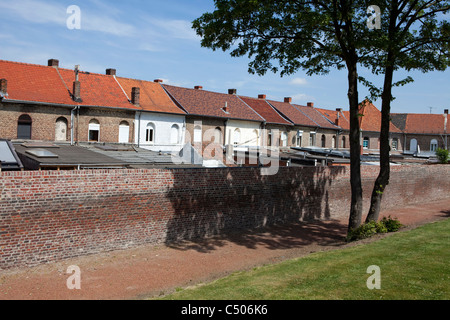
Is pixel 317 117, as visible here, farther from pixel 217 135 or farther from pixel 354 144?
pixel 354 144

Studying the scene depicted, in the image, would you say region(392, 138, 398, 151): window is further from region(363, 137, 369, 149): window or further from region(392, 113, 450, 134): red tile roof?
region(363, 137, 369, 149): window

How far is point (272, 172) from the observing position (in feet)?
59.3

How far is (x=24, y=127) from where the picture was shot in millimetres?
27344

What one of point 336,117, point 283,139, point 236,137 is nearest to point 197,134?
point 236,137

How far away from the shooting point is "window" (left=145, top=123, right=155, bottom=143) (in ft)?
109

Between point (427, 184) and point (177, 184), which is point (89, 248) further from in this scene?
point (427, 184)

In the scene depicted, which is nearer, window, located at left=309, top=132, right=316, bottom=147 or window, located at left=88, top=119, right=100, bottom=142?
window, located at left=88, top=119, right=100, bottom=142

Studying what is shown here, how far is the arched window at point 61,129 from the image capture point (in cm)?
2877

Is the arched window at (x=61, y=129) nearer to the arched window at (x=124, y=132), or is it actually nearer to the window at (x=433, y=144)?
the arched window at (x=124, y=132)

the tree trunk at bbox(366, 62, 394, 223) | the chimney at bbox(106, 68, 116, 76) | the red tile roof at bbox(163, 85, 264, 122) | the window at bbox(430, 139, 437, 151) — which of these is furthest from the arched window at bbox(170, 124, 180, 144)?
the window at bbox(430, 139, 437, 151)

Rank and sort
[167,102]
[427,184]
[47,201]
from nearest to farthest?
[47,201] → [427,184] → [167,102]

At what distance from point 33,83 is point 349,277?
88.6 feet
